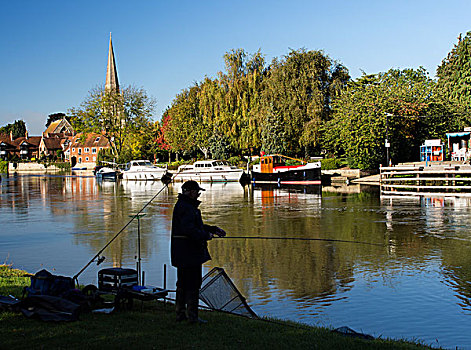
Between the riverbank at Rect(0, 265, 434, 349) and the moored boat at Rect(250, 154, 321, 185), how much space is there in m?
42.2

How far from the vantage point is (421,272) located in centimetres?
1325

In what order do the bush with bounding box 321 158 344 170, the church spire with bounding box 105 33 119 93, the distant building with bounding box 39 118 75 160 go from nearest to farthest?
the bush with bounding box 321 158 344 170, the church spire with bounding box 105 33 119 93, the distant building with bounding box 39 118 75 160

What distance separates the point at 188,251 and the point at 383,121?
148 ft

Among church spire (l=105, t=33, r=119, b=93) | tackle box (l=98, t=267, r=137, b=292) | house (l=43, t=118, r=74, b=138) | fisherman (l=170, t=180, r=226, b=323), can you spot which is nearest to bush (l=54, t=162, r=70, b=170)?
church spire (l=105, t=33, r=119, b=93)

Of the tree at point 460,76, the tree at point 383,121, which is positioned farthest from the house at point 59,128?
the tree at point 383,121

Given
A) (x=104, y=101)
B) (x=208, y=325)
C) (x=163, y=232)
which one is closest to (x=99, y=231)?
(x=163, y=232)

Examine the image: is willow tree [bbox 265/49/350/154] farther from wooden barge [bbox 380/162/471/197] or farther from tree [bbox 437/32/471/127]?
wooden barge [bbox 380/162/471/197]

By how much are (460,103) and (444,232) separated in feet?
158

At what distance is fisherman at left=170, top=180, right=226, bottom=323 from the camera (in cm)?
760

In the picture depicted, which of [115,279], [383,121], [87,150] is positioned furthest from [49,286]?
[87,150]

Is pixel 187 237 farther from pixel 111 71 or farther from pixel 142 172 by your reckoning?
pixel 111 71

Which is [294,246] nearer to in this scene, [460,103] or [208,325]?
[208,325]

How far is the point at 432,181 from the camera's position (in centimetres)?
3828

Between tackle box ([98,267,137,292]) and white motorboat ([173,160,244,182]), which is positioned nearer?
tackle box ([98,267,137,292])
